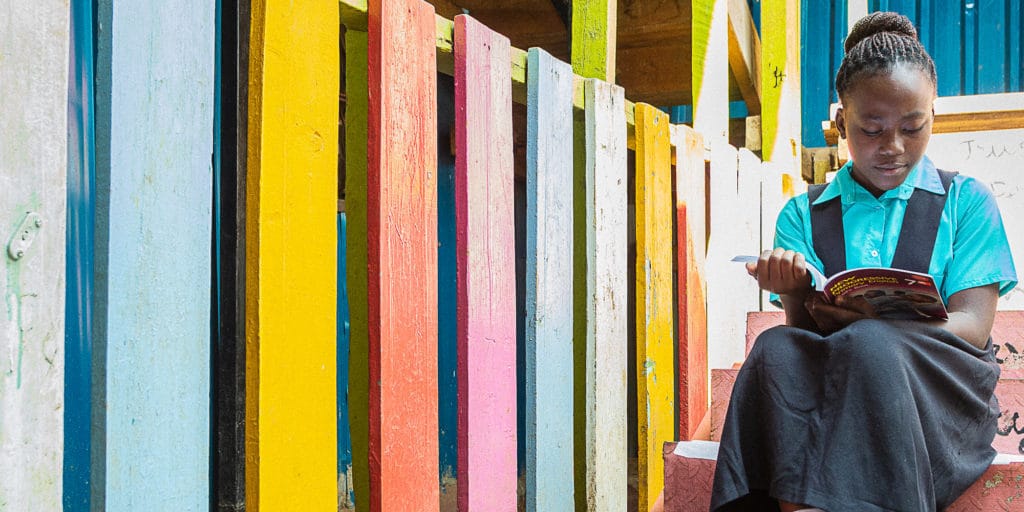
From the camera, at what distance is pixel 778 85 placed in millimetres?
4379

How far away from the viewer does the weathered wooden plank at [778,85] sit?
4266mm

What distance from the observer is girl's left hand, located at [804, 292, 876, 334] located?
1.81 meters

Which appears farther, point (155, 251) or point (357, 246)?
point (357, 246)

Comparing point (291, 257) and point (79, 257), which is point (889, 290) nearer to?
point (291, 257)

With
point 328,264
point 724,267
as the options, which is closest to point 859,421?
point 328,264

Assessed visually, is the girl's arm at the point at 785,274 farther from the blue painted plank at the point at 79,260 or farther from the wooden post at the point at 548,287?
the blue painted plank at the point at 79,260

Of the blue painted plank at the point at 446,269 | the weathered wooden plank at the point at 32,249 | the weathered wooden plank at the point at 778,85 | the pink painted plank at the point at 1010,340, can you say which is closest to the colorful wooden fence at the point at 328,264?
the weathered wooden plank at the point at 32,249

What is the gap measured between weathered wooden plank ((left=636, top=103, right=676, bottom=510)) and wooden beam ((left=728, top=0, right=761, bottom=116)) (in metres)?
2.35

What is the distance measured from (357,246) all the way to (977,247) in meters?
1.44

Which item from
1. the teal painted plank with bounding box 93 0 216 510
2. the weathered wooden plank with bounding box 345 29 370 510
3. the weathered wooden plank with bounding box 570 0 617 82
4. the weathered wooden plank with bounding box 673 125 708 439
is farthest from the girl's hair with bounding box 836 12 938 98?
the teal painted plank with bounding box 93 0 216 510

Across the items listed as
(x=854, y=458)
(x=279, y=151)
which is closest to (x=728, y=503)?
Result: (x=854, y=458)

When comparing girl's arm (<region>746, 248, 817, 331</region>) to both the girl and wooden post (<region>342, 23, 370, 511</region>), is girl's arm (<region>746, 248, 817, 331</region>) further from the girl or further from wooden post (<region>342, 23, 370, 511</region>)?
wooden post (<region>342, 23, 370, 511</region>)

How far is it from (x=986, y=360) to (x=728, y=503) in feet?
2.23

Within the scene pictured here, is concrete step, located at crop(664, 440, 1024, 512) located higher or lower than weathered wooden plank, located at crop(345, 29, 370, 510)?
lower
